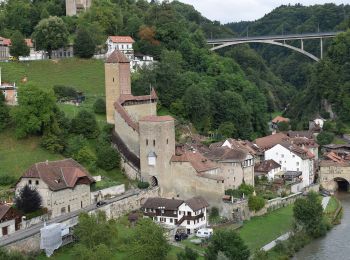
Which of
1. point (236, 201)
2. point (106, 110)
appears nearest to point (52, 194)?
point (236, 201)

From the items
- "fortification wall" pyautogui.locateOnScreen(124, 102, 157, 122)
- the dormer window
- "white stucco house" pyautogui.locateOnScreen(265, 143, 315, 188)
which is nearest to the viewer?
the dormer window

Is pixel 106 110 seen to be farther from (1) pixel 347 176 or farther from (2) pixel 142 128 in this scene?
(1) pixel 347 176

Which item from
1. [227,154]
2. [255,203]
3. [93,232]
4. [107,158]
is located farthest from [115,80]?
[93,232]

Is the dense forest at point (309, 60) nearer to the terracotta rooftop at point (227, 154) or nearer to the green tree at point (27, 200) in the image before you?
the terracotta rooftop at point (227, 154)

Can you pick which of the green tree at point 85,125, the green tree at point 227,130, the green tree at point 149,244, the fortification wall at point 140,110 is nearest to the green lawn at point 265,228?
the green tree at point 149,244

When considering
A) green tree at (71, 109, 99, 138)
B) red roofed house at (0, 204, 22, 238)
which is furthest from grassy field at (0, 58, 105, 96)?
red roofed house at (0, 204, 22, 238)

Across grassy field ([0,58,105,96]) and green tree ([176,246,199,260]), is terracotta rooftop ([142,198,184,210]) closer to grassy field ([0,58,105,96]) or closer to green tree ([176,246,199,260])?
green tree ([176,246,199,260])

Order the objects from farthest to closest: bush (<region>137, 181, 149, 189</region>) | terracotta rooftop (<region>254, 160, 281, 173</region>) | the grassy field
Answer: the grassy field < terracotta rooftop (<region>254, 160, 281, 173</region>) < bush (<region>137, 181, 149, 189</region>)
